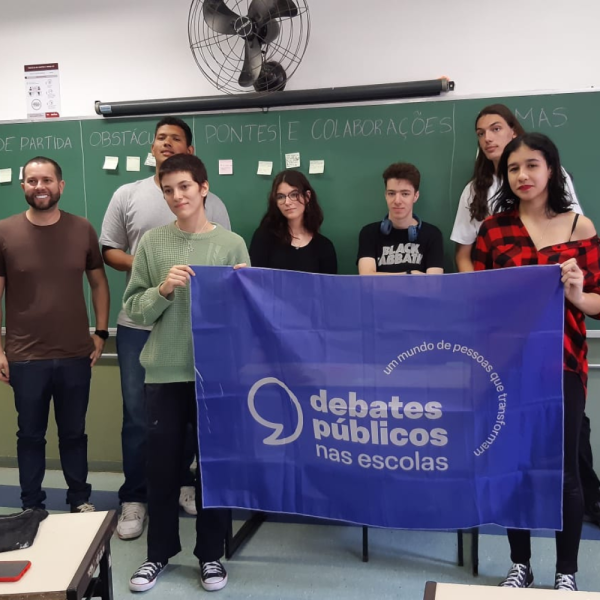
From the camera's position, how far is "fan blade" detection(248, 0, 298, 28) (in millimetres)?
3156

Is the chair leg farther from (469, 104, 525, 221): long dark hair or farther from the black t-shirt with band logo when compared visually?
(469, 104, 525, 221): long dark hair

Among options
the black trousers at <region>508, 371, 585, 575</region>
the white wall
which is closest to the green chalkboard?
the white wall

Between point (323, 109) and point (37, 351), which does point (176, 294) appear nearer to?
point (37, 351)

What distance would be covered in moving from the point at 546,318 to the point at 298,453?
1.01 meters

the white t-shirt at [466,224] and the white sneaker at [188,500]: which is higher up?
the white t-shirt at [466,224]

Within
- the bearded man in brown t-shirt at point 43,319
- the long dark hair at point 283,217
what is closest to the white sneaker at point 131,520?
the bearded man in brown t-shirt at point 43,319

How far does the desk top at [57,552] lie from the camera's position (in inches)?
55.5

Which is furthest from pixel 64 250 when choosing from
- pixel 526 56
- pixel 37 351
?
pixel 526 56

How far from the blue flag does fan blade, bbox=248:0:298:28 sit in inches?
67.2

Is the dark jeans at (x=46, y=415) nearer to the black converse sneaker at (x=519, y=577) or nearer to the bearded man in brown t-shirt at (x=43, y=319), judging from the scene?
the bearded man in brown t-shirt at (x=43, y=319)

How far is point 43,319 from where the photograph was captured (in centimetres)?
279

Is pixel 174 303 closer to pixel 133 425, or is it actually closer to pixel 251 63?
pixel 133 425

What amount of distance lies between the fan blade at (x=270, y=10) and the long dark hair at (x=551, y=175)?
63.6 inches

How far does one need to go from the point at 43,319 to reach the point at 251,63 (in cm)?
175
